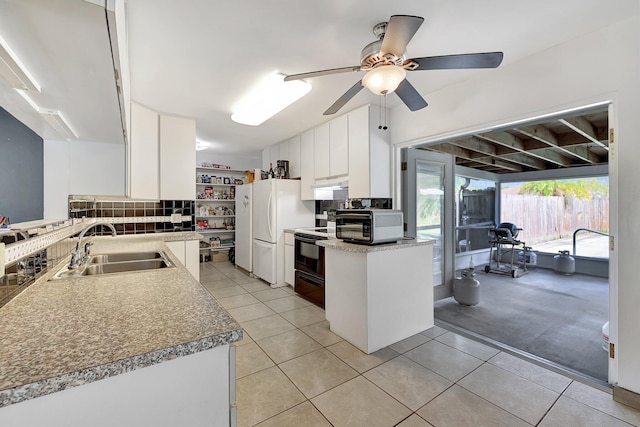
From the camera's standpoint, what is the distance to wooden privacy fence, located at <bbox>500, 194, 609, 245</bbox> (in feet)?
17.6

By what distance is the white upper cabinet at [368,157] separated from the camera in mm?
3010

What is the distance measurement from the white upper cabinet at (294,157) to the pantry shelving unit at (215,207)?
1958 mm

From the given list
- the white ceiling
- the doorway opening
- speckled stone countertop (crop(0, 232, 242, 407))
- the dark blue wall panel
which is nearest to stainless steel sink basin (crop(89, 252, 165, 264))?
the dark blue wall panel

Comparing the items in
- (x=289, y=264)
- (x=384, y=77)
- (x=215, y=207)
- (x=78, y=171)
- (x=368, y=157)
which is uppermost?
(x=384, y=77)

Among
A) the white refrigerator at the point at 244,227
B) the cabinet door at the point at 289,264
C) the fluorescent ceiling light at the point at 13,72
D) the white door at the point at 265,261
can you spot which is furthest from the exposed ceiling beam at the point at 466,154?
the fluorescent ceiling light at the point at 13,72

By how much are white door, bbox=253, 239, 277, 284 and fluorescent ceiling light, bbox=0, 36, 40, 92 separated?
3.17 m

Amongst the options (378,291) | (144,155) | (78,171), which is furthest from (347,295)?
(144,155)

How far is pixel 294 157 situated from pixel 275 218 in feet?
3.39

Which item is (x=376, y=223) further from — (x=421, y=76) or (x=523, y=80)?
(x=523, y=80)

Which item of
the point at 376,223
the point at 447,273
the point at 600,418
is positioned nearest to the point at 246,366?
the point at 376,223

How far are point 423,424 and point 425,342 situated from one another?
995 mm

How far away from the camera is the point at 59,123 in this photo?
1620mm

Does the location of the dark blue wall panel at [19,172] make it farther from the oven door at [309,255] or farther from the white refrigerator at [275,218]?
the white refrigerator at [275,218]

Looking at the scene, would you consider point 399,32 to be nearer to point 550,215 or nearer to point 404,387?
point 404,387
